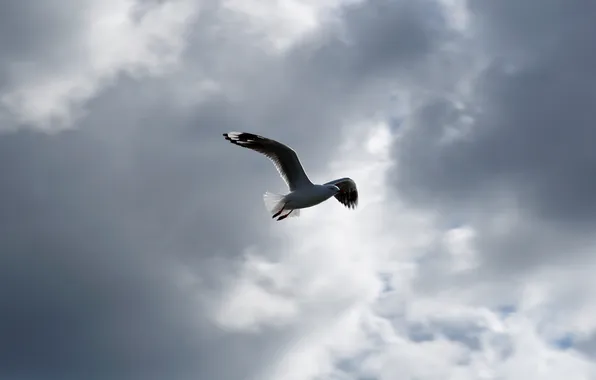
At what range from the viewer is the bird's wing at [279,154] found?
3750 centimetres

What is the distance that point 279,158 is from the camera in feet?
126

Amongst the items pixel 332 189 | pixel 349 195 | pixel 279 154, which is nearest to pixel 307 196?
pixel 332 189

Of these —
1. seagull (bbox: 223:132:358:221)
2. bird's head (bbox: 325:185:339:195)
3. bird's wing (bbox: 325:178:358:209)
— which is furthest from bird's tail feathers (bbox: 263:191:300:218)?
bird's wing (bbox: 325:178:358:209)

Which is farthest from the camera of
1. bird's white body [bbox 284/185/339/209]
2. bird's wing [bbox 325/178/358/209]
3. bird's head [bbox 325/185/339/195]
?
bird's wing [bbox 325/178/358/209]

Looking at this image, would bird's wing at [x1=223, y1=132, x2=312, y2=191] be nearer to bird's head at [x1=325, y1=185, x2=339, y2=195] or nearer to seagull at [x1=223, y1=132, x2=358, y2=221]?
seagull at [x1=223, y1=132, x2=358, y2=221]

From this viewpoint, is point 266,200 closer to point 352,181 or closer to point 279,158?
point 279,158

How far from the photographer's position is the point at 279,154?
125 feet

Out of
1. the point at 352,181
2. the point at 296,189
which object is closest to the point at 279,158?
the point at 296,189

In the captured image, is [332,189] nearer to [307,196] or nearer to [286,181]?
[307,196]

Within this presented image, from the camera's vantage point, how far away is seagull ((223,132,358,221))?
3756cm

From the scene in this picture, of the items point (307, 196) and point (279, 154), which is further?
point (279, 154)

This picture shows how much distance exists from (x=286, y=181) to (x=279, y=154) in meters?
1.25

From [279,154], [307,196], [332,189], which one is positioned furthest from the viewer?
[332,189]

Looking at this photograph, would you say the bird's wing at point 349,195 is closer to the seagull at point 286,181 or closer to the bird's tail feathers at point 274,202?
the seagull at point 286,181
